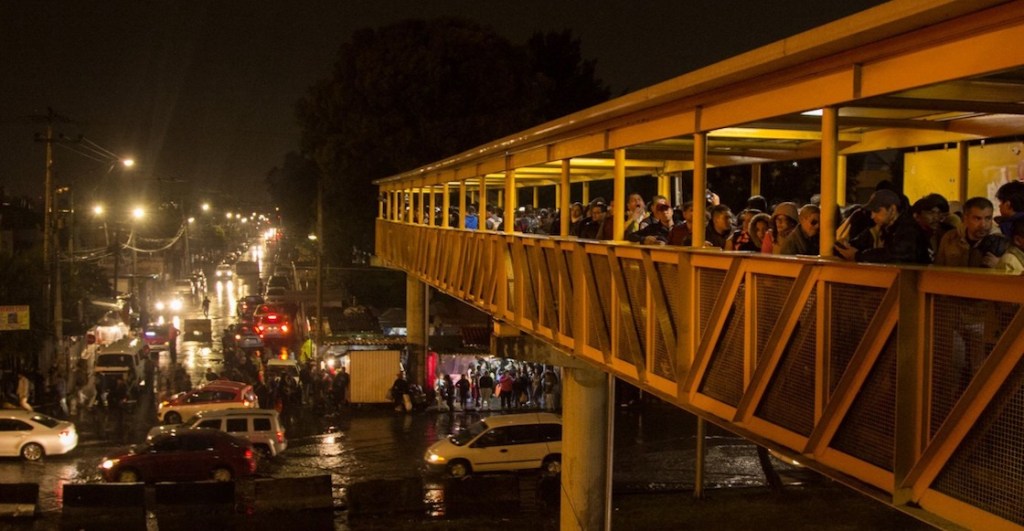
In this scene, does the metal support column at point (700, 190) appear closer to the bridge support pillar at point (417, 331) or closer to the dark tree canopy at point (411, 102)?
the bridge support pillar at point (417, 331)

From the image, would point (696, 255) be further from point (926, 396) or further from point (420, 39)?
point (420, 39)

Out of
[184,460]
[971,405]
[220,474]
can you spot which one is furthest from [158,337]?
[971,405]

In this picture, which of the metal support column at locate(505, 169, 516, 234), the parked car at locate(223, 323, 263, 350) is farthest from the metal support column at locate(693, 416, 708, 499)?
the parked car at locate(223, 323, 263, 350)

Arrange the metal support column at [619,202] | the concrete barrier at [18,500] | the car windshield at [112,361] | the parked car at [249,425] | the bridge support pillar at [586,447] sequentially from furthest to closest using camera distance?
the car windshield at [112,361] < the parked car at [249,425] < the concrete barrier at [18,500] < the bridge support pillar at [586,447] < the metal support column at [619,202]

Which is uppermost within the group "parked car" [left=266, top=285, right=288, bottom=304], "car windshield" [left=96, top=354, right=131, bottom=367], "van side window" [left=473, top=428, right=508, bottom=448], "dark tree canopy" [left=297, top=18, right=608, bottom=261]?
"dark tree canopy" [left=297, top=18, right=608, bottom=261]

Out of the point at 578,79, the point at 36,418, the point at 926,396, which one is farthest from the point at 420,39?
the point at 926,396

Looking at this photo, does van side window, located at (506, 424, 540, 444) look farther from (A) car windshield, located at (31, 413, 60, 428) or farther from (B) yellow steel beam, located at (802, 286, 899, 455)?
(B) yellow steel beam, located at (802, 286, 899, 455)

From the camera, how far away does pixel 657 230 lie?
10141 mm

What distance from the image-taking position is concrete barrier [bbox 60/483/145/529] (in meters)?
18.2

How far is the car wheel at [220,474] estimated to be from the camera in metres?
21.6


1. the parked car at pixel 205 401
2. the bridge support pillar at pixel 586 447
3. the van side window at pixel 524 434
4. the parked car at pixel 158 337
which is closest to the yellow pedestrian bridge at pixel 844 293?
the bridge support pillar at pixel 586 447

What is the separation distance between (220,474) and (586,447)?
9894 millimetres

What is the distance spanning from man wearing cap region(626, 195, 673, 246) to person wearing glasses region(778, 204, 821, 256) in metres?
2.41

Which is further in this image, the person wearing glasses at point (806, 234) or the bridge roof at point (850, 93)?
the person wearing glasses at point (806, 234)
